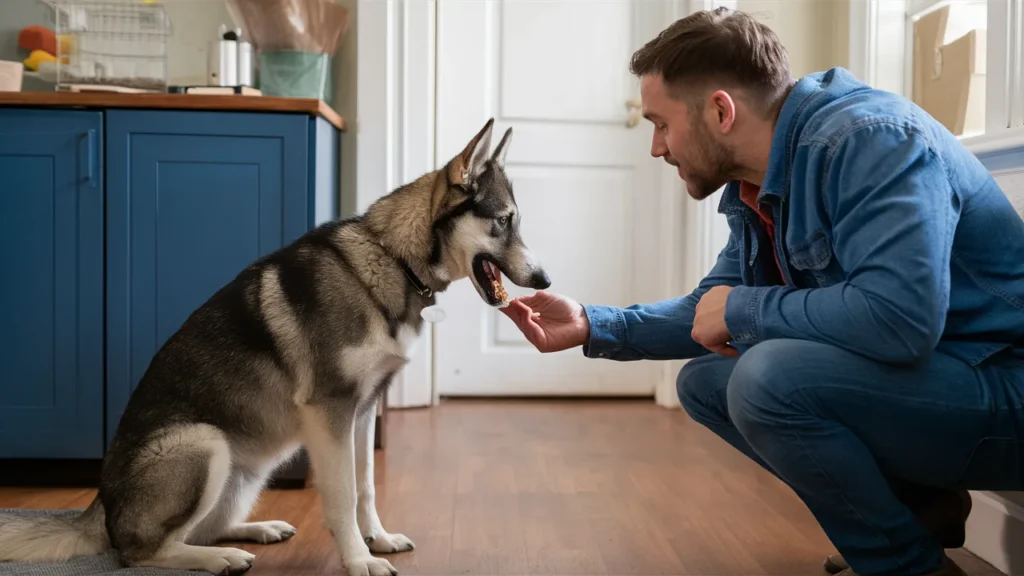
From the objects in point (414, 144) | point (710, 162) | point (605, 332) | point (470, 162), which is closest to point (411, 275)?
point (470, 162)

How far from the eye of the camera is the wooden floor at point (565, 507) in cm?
188

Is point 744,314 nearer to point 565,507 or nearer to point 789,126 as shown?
point 789,126

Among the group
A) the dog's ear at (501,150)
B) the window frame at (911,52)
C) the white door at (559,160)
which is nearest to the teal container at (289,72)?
the white door at (559,160)

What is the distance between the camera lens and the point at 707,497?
7.88 feet

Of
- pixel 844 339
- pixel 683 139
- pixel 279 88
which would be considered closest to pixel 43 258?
pixel 279 88

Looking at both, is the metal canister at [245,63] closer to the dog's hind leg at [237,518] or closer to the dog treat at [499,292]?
the dog treat at [499,292]

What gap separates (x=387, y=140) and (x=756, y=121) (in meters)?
2.15

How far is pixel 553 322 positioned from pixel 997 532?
103 cm

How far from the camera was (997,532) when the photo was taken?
1840mm

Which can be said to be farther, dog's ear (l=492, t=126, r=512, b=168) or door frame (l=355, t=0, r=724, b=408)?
door frame (l=355, t=0, r=724, b=408)

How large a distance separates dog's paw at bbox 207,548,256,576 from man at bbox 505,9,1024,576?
1.03 m

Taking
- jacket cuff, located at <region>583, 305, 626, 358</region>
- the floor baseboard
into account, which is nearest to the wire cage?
jacket cuff, located at <region>583, 305, 626, 358</region>

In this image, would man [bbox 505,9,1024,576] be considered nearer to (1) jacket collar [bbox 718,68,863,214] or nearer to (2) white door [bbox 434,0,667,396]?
(1) jacket collar [bbox 718,68,863,214]

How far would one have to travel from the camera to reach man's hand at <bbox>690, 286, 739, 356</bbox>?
153cm
